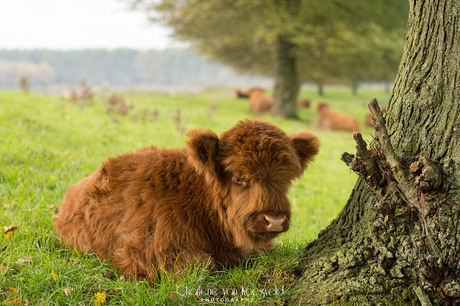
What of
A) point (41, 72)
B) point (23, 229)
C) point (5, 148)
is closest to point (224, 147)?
point (23, 229)

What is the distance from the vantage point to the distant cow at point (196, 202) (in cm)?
336

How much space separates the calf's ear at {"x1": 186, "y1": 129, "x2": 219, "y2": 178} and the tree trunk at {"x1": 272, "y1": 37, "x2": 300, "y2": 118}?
20.1 m

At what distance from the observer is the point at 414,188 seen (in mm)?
2652

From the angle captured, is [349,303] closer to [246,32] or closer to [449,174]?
[449,174]

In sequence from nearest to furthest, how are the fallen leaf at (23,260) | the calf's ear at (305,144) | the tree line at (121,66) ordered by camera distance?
the fallen leaf at (23,260), the calf's ear at (305,144), the tree line at (121,66)

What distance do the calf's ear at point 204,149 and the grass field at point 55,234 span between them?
935 millimetres

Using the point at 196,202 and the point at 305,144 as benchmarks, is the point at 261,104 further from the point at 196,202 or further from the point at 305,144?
the point at 196,202

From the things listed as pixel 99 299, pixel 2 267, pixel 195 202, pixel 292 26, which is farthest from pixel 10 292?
pixel 292 26

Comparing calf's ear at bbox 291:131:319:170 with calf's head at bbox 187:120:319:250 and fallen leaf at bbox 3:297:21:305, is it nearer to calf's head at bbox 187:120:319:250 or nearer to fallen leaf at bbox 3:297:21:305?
calf's head at bbox 187:120:319:250

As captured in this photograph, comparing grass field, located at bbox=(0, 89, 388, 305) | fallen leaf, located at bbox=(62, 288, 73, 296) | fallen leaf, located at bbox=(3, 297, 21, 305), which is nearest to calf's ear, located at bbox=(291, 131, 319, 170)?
grass field, located at bbox=(0, 89, 388, 305)

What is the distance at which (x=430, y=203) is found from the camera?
2633mm

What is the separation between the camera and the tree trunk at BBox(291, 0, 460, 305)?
8.56ft

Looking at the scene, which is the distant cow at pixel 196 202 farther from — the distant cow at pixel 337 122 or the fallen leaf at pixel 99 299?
the distant cow at pixel 337 122

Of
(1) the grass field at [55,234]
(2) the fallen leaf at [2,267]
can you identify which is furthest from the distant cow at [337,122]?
(2) the fallen leaf at [2,267]
